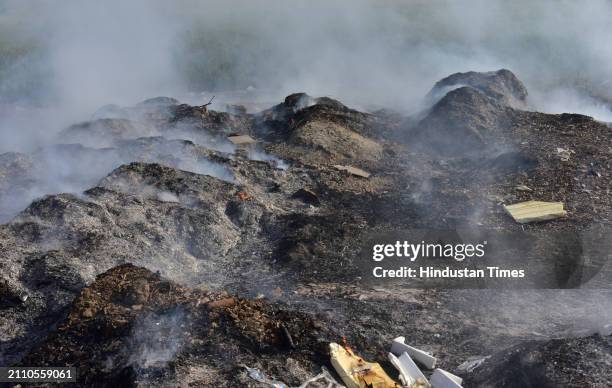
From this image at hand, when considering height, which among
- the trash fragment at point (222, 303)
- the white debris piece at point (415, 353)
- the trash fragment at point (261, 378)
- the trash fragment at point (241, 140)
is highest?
the trash fragment at point (241, 140)

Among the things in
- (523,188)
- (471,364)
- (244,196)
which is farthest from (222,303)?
(523,188)

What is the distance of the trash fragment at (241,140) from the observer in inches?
648

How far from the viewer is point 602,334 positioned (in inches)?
269

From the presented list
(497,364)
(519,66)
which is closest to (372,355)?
(497,364)

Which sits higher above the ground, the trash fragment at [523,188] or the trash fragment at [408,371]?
the trash fragment at [523,188]

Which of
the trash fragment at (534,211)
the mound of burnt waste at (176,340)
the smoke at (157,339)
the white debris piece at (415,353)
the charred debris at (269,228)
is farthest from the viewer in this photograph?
the trash fragment at (534,211)

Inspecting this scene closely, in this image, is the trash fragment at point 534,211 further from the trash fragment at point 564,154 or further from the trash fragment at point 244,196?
the trash fragment at point 244,196

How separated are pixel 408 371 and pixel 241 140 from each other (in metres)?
11.0

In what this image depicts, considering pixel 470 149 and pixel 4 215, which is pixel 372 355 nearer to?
pixel 4 215

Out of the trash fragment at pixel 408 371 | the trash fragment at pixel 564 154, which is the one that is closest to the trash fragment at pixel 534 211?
the trash fragment at pixel 564 154

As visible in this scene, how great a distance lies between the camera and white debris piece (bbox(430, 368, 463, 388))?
6254 mm

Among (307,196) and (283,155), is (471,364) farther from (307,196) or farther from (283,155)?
(283,155)

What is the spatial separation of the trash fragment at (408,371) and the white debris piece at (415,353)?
18cm

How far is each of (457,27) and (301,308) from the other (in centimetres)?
2462
